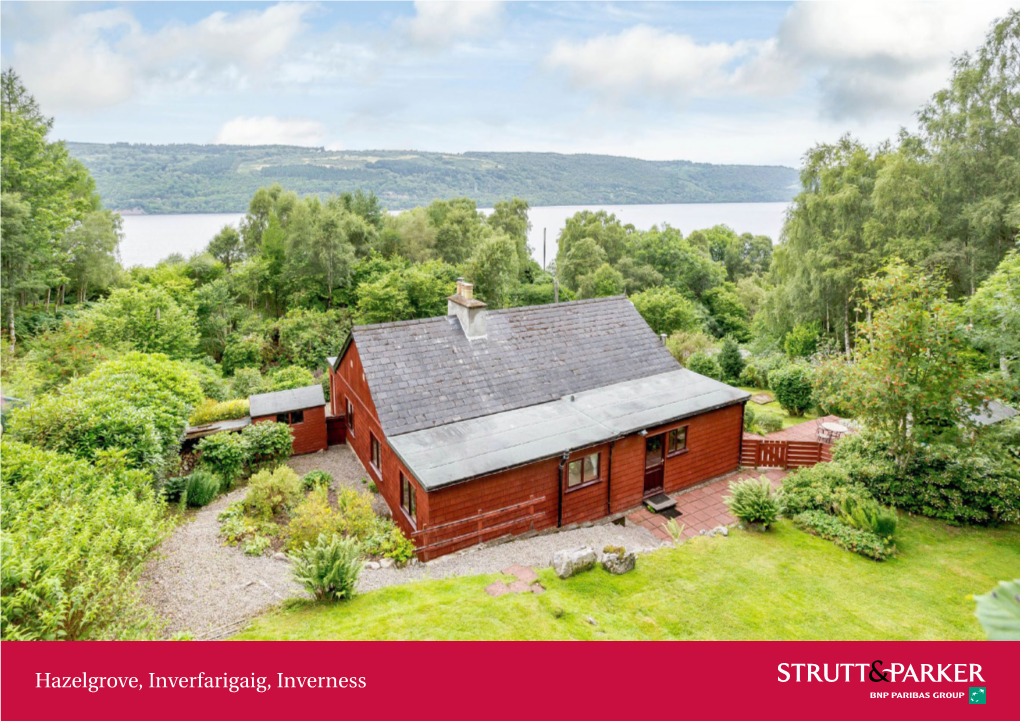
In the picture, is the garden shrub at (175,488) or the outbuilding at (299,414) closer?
the garden shrub at (175,488)

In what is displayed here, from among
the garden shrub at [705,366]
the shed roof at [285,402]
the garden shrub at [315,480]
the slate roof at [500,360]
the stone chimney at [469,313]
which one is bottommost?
the garden shrub at [315,480]

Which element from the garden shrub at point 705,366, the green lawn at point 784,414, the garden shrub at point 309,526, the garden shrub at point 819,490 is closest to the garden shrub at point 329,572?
the garden shrub at point 309,526

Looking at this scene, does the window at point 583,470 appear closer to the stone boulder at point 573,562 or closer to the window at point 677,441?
the window at point 677,441

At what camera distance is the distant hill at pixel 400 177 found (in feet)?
176

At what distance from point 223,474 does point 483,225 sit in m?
37.3

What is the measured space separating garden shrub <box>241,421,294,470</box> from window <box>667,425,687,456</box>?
11364 mm

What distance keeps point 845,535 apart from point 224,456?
1556 cm

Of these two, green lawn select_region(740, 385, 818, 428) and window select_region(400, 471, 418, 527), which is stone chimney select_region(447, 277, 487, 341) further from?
green lawn select_region(740, 385, 818, 428)

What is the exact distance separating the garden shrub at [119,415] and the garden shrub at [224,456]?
83 cm

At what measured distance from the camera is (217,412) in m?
18.9

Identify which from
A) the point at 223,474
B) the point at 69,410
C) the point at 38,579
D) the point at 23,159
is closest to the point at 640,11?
the point at 38,579

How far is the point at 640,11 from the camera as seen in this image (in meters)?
10.6

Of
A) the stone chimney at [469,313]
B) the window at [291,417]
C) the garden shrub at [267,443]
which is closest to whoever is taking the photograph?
the stone chimney at [469,313]

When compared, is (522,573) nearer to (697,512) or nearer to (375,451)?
(697,512)
